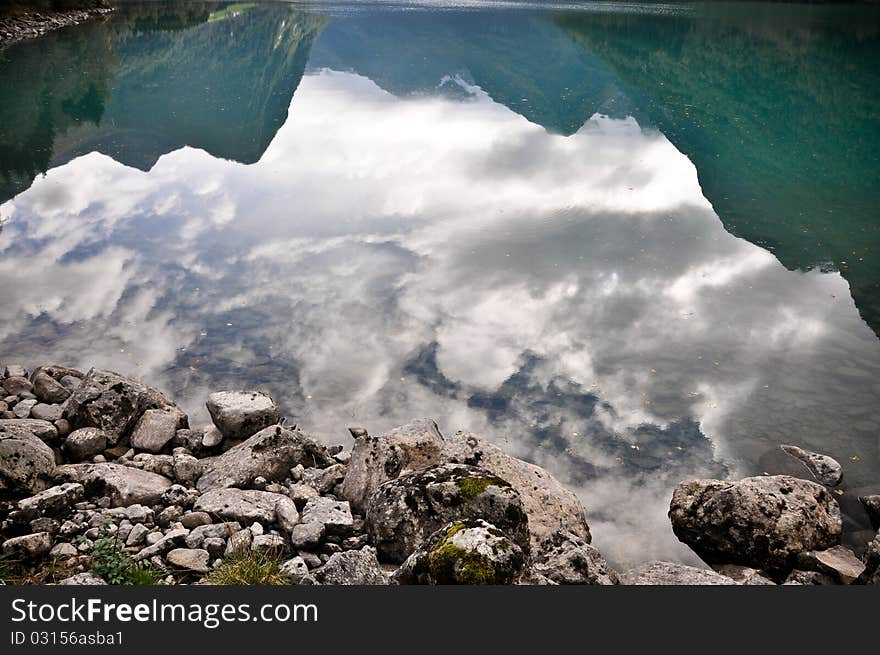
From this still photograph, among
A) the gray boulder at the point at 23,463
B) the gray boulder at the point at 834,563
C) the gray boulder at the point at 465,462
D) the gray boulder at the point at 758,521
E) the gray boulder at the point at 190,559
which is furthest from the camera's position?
the gray boulder at the point at 465,462

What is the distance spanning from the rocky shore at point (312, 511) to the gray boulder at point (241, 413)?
0.04m

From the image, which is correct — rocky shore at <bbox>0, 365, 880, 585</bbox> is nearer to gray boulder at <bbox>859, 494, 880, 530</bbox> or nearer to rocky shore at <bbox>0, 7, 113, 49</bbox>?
gray boulder at <bbox>859, 494, 880, 530</bbox>

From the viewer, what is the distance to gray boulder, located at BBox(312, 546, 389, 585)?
8414mm

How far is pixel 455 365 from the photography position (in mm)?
17250

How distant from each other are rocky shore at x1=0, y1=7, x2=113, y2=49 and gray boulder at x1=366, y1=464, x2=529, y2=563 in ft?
303

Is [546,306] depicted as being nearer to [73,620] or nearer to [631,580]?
[631,580]

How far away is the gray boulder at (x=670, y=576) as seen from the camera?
9477mm

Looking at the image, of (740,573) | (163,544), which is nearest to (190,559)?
(163,544)

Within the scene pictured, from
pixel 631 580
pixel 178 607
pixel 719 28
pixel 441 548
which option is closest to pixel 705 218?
pixel 631 580

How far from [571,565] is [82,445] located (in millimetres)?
9031

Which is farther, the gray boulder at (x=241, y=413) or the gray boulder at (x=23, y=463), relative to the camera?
the gray boulder at (x=241, y=413)

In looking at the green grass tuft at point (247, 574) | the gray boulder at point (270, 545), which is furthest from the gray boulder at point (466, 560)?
the gray boulder at point (270, 545)

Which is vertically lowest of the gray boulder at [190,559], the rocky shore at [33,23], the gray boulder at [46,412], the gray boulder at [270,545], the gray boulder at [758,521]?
the rocky shore at [33,23]

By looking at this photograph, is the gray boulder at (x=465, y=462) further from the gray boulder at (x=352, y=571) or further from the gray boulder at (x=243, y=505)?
the gray boulder at (x=352, y=571)
